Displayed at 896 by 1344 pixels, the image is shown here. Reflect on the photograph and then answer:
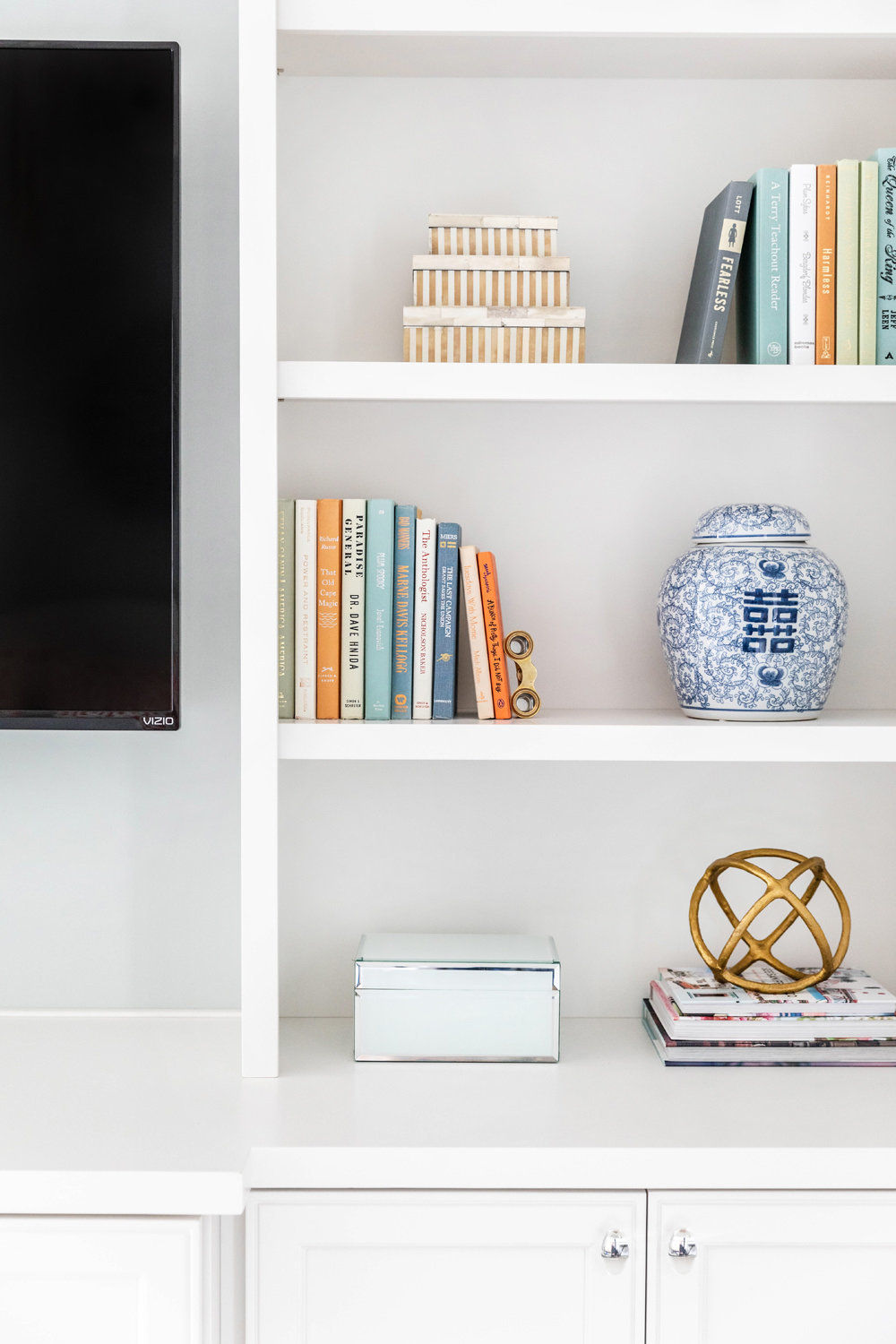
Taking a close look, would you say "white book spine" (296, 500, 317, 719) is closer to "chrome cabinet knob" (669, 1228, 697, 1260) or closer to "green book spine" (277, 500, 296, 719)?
"green book spine" (277, 500, 296, 719)

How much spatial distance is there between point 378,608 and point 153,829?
0.47 metres

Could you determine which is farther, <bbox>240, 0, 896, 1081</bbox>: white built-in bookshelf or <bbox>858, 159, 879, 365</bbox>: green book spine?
<bbox>240, 0, 896, 1081</bbox>: white built-in bookshelf

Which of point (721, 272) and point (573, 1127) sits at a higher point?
point (721, 272)

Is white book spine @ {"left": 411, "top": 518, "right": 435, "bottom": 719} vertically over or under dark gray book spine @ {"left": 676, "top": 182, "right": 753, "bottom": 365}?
under

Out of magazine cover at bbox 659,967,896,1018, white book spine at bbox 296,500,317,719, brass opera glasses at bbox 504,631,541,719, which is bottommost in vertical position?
magazine cover at bbox 659,967,896,1018

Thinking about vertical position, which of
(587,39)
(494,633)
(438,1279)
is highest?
(587,39)

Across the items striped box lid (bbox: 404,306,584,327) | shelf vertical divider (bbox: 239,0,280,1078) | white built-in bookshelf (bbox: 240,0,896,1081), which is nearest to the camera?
shelf vertical divider (bbox: 239,0,280,1078)

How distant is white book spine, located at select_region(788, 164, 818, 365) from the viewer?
1.27m

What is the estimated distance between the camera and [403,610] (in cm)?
134

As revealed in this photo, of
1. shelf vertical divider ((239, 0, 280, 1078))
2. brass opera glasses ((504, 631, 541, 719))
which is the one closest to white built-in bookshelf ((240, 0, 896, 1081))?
brass opera glasses ((504, 631, 541, 719))

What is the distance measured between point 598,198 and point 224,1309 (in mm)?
1393

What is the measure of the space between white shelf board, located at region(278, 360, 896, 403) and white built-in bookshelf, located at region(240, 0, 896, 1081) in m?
0.20

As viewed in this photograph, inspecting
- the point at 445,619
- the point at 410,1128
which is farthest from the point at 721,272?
the point at 410,1128

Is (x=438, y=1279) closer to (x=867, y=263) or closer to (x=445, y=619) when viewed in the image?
(x=445, y=619)
